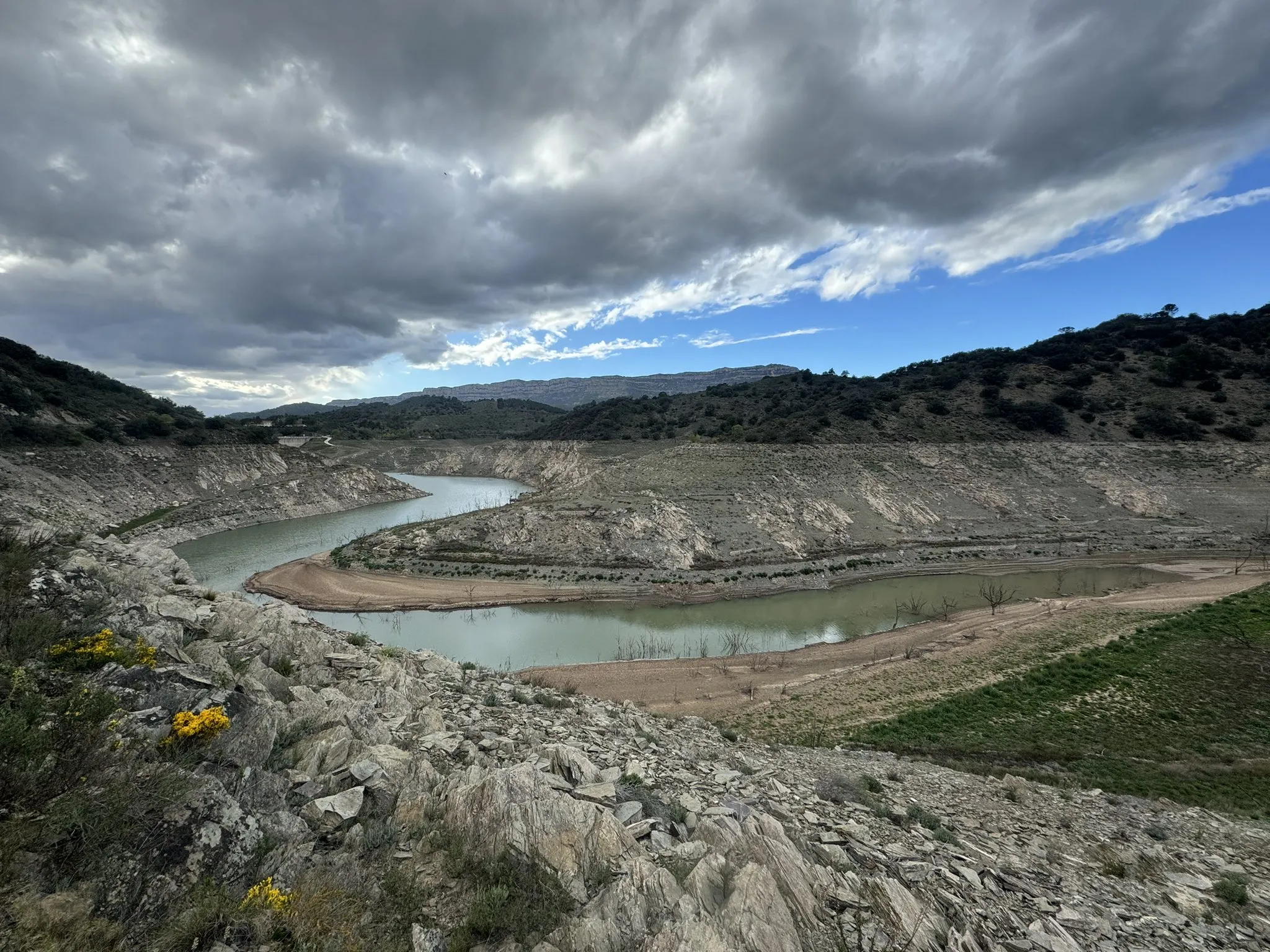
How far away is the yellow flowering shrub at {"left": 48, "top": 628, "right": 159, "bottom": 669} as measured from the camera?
20.1 ft

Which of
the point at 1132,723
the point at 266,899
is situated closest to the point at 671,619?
the point at 1132,723

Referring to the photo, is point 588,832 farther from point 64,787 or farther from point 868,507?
point 868,507

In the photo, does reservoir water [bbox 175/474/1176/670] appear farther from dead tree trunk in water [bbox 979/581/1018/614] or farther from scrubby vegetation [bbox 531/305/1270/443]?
scrubby vegetation [bbox 531/305/1270/443]

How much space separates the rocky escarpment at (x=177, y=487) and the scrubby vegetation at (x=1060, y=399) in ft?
145

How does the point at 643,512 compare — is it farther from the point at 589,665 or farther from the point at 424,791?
the point at 424,791

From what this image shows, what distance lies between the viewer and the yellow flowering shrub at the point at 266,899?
156 inches

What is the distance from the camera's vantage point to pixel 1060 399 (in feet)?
195

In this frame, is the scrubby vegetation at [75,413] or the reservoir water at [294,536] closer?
the reservoir water at [294,536]

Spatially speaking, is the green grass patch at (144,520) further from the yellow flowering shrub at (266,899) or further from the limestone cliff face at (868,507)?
the yellow flowering shrub at (266,899)

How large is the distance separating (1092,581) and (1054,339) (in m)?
72.9

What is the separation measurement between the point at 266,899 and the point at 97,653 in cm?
431

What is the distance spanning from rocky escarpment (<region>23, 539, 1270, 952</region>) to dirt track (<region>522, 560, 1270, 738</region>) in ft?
22.9

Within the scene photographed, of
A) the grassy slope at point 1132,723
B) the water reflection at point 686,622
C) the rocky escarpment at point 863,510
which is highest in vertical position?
the rocky escarpment at point 863,510

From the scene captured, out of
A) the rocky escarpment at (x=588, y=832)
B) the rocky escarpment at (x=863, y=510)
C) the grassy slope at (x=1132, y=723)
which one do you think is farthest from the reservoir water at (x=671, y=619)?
the rocky escarpment at (x=588, y=832)
